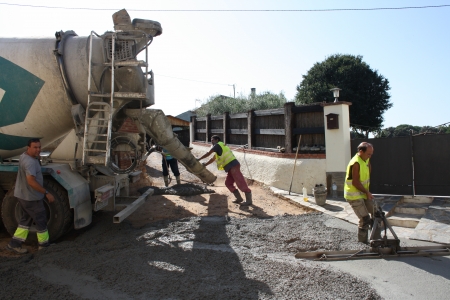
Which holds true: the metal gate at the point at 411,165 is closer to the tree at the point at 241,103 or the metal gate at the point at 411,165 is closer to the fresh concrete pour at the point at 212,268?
the fresh concrete pour at the point at 212,268

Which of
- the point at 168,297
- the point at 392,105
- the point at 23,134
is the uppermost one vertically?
the point at 392,105

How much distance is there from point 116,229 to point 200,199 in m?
2.46

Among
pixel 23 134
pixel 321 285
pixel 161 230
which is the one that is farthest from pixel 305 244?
pixel 23 134

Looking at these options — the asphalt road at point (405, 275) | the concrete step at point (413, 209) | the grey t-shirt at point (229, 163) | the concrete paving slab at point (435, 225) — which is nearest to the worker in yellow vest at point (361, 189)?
the asphalt road at point (405, 275)

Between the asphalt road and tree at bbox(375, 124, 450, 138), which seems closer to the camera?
the asphalt road

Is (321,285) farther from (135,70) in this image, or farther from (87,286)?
(135,70)

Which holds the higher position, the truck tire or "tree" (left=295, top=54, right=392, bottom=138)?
"tree" (left=295, top=54, right=392, bottom=138)

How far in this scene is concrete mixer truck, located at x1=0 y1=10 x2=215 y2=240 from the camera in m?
5.18

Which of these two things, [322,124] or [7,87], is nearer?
[7,87]

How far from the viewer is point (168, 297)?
11.0ft

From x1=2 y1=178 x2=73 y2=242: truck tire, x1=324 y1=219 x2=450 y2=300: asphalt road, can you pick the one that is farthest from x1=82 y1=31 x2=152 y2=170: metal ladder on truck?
x1=324 y1=219 x2=450 y2=300: asphalt road

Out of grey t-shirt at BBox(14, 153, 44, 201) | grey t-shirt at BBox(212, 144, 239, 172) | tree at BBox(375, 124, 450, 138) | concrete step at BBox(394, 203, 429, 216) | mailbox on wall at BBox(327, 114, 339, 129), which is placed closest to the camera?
grey t-shirt at BBox(14, 153, 44, 201)

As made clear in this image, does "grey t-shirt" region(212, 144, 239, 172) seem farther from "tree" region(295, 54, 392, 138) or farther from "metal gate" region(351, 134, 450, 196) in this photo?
"tree" region(295, 54, 392, 138)

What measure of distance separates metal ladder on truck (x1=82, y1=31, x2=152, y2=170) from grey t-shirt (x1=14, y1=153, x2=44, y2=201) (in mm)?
681
